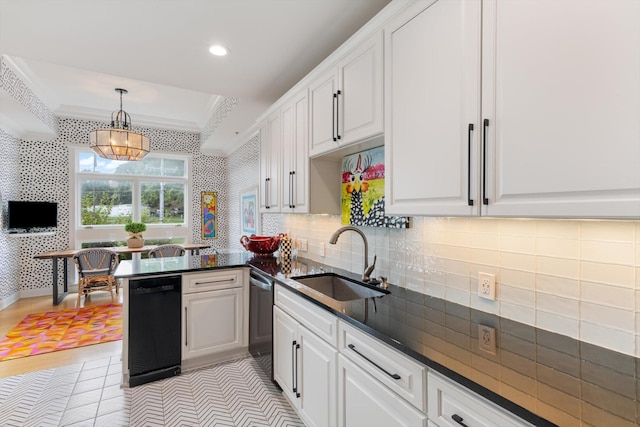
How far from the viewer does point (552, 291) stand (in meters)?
1.22

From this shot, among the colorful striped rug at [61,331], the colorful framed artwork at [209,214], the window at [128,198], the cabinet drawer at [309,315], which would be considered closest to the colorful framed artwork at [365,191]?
the cabinet drawer at [309,315]

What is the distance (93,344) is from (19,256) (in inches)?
119

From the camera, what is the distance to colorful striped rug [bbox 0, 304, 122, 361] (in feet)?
10.6

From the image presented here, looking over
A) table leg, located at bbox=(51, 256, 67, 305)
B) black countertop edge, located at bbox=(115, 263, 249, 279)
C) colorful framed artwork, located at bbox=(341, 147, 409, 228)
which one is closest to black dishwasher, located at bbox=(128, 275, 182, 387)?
black countertop edge, located at bbox=(115, 263, 249, 279)

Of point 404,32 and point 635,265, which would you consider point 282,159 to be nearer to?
point 404,32

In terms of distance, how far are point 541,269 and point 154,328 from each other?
2608 millimetres

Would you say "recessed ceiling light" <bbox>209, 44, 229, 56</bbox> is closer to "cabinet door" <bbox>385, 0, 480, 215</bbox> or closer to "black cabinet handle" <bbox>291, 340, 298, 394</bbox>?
"cabinet door" <bbox>385, 0, 480, 215</bbox>

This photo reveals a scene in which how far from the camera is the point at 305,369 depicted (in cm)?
187

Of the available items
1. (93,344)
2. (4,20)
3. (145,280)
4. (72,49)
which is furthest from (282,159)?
(93,344)

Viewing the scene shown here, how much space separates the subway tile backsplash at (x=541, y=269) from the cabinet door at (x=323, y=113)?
76 cm

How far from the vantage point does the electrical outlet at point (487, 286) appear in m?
1.41

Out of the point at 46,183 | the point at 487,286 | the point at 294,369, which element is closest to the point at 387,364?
the point at 487,286

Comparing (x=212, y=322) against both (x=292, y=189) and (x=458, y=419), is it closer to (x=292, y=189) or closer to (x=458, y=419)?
(x=292, y=189)

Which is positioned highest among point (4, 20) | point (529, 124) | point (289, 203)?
point (4, 20)
